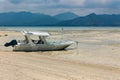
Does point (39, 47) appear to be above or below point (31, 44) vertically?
below

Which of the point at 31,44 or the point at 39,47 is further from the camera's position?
the point at 39,47

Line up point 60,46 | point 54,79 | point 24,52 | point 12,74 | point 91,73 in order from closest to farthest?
point 54,79, point 12,74, point 91,73, point 24,52, point 60,46

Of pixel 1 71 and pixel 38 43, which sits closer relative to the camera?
pixel 1 71

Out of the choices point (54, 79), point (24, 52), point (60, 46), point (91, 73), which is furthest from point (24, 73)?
point (60, 46)

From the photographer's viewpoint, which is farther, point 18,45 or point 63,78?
point 18,45

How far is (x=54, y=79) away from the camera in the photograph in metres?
14.5

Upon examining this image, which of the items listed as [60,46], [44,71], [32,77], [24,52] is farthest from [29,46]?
[32,77]

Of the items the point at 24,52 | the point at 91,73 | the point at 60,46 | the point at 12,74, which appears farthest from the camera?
the point at 60,46

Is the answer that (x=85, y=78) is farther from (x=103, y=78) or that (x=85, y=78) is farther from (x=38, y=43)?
(x=38, y=43)

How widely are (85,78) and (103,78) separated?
0.85 metres

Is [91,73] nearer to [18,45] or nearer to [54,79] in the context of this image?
[54,79]

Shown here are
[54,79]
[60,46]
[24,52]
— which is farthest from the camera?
[60,46]

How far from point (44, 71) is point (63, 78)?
228 cm

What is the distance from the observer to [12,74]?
15547 mm
